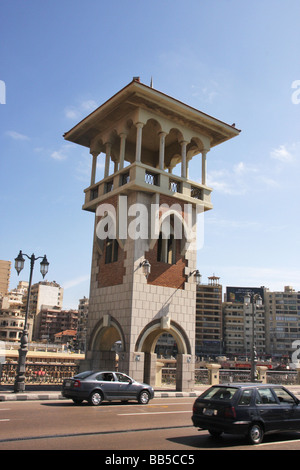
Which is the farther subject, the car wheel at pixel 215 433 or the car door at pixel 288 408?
the car door at pixel 288 408

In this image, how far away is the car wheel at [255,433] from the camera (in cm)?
981

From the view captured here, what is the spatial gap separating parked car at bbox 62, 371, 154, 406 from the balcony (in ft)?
33.8

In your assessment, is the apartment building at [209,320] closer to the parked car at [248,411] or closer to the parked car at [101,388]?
the parked car at [101,388]

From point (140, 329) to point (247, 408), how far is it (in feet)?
41.8

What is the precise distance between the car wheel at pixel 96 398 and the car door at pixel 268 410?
26.0 feet

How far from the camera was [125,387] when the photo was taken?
17.4 meters

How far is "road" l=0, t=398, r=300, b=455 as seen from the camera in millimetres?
9062

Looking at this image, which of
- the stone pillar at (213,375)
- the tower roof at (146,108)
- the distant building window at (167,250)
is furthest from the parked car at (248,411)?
the stone pillar at (213,375)

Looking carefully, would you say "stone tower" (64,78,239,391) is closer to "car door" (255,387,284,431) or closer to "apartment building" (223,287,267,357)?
"car door" (255,387,284,431)

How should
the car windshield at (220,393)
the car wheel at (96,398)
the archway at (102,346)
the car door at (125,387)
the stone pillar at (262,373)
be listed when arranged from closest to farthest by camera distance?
the car windshield at (220,393) < the car wheel at (96,398) < the car door at (125,387) < the archway at (102,346) < the stone pillar at (262,373)

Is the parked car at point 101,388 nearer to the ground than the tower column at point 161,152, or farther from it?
nearer to the ground

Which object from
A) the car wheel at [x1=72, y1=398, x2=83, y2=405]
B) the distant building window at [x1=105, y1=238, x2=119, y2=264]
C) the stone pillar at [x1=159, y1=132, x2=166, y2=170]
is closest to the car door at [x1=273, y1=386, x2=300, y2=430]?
the car wheel at [x1=72, y1=398, x2=83, y2=405]
